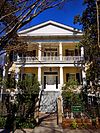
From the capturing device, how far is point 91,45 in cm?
1834

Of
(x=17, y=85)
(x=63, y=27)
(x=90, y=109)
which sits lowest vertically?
(x=90, y=109)

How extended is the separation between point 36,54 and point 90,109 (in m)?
14.5

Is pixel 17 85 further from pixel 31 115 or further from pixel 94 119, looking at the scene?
pixel 94 119

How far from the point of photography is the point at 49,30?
28.8 meters

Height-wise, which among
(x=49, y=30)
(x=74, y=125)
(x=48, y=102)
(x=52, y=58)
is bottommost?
(x=74, y=125)

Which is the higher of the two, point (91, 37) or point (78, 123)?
point (91, 37)

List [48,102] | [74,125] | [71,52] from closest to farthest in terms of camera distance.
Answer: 1. [74,125]
2. [48,102]
3. [71,52]

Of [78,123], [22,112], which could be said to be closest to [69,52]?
[22,112]

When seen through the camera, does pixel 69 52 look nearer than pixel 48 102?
No

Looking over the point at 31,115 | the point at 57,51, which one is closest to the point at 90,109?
the point at 31,115

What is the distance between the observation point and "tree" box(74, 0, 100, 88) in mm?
18375

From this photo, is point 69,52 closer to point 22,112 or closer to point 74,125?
point 22,112

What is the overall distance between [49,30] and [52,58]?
3634 mm

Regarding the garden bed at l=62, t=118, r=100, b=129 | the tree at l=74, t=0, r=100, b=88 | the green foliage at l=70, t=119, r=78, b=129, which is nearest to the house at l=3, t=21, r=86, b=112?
the tree at l=74, t=0, r=100, b=88
